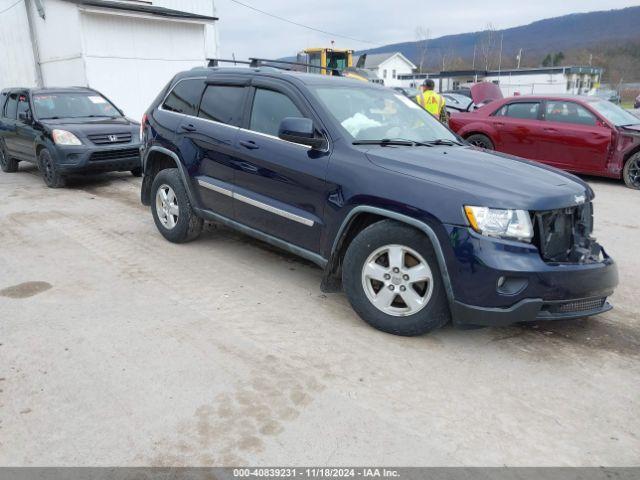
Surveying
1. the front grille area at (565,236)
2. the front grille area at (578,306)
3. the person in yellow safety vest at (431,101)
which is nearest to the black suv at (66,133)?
the person in yellow safety vest at (431,101)

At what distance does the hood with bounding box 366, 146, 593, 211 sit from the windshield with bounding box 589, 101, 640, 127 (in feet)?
20.0

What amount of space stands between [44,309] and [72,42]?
13.2m

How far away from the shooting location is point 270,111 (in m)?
4.56

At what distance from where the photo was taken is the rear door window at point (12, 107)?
32.6 feet

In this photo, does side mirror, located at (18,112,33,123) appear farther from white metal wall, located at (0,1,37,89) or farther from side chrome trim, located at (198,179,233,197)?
white metal wall, located at (0,1,37,89)

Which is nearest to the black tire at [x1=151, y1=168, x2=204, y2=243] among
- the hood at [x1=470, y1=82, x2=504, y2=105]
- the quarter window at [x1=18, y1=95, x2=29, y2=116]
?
the quarter window at [x1=18, y1=95, x2=29, y2=116]

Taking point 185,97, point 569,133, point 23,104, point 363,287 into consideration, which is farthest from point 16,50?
point 363,287

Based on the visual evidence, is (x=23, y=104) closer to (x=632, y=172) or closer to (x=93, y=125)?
(x=93, y=125)

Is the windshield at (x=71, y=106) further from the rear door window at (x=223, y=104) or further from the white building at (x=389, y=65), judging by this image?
the white building at (x=389, y=65)

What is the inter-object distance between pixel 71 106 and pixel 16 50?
10384mm

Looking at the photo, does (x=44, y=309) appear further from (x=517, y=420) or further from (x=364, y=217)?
(x=517, y=420)

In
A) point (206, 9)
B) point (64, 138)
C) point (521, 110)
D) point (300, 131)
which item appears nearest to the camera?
point (300, 131)

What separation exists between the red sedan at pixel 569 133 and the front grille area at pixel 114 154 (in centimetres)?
657

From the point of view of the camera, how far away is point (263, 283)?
15.3 ft
